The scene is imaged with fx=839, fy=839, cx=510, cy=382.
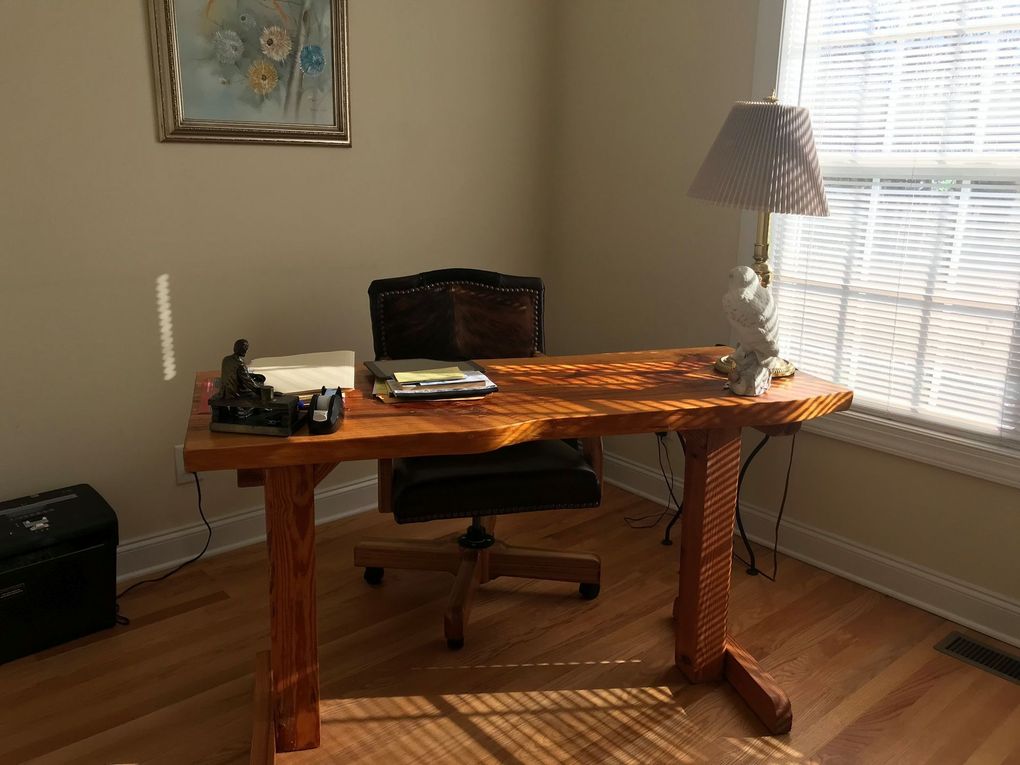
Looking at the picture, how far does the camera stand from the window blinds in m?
2.24

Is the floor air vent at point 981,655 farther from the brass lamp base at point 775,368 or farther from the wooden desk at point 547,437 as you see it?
the brass lamp base at point 775,368

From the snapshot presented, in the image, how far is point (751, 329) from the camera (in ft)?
6.29

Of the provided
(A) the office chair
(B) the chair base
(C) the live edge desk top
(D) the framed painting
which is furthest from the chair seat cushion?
(D) the framed painting

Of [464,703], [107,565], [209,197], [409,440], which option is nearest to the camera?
[409,440]

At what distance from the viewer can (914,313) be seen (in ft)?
8.07

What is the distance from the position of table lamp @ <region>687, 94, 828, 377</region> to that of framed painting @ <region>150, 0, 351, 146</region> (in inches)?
55.8

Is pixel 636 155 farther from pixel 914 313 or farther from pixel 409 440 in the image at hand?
pixel 409 440

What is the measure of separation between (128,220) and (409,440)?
137 centimetres

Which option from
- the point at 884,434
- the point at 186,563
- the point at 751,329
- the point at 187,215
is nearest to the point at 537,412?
the point at 751,329

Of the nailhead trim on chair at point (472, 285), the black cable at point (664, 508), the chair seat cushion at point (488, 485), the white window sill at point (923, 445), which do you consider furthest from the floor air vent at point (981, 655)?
the nailhead trim on chair at point (472, 285)

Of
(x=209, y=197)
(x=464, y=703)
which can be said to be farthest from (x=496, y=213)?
(x=464, y=703)

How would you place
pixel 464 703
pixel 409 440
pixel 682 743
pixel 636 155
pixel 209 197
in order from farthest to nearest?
pixel 636 155 → pixel 209 197 → pixel 464 703 → pixel 682 743 → pixel 409 440

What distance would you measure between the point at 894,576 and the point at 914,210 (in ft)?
3.66

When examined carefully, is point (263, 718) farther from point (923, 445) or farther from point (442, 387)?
point (923, 445)
